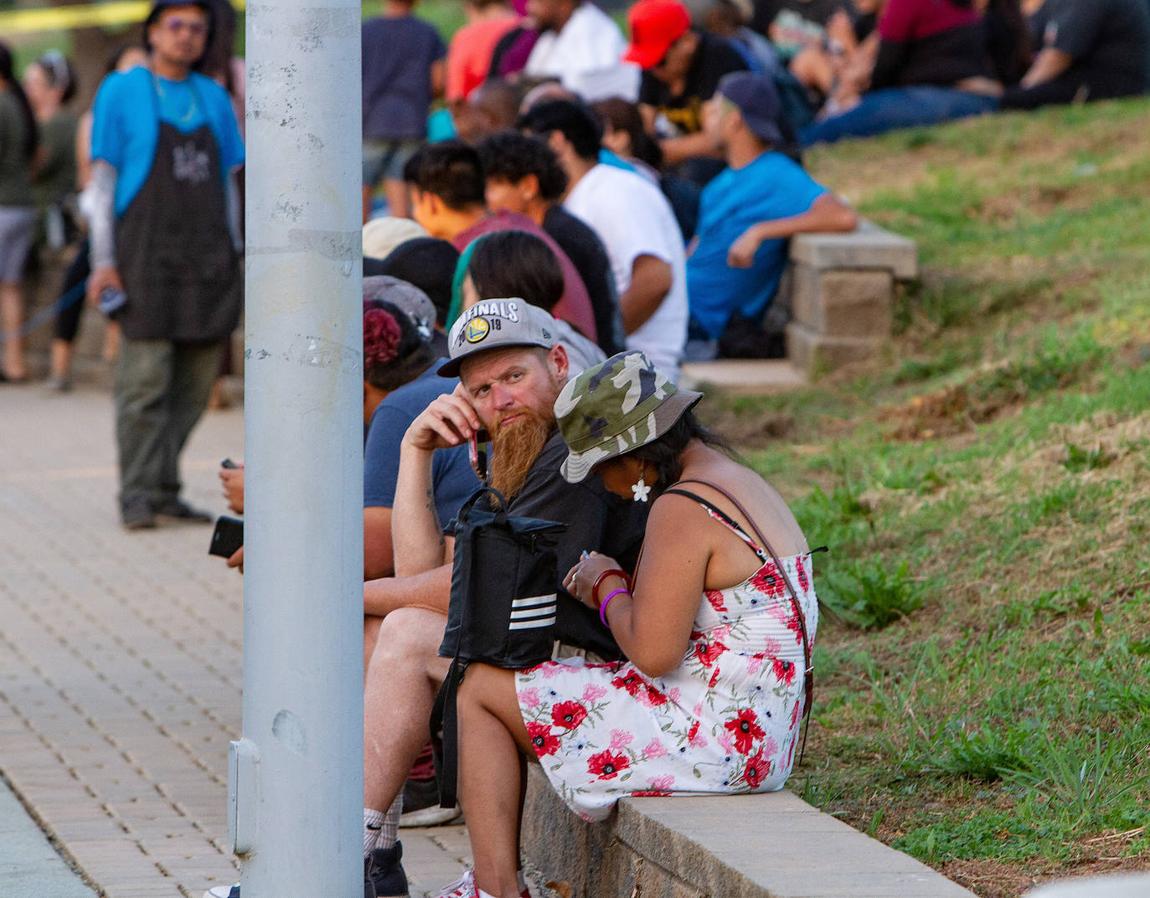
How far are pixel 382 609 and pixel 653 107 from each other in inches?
274

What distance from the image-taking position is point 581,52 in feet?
36.1

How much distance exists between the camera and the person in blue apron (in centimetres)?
841

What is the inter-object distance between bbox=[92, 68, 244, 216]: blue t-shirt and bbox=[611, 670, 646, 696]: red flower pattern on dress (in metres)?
5.32

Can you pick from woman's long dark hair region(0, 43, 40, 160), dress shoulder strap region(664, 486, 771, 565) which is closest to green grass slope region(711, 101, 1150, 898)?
dress shoulder strap region(664, 486, 771, 565)

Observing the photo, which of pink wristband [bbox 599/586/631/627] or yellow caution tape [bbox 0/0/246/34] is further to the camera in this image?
yellow caution tape [bbox 0/0/246/34]

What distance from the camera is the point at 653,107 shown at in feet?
36.2

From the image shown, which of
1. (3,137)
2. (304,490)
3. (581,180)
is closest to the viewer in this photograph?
(304,490)

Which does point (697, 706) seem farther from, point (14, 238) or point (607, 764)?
point (14, 238)

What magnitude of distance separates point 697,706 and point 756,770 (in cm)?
19

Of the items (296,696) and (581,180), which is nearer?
(296,696)

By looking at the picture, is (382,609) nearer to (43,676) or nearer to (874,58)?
(43,676)

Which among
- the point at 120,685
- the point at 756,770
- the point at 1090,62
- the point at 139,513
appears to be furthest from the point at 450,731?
the point at 1090,62

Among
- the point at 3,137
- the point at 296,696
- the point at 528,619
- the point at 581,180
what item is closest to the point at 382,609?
the point at 528,619

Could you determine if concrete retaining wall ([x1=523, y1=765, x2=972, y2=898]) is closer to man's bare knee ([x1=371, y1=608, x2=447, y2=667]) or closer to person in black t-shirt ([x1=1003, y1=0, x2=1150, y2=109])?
man's bare knee ([x1=371, y1=608, x2=447, y2=667])
